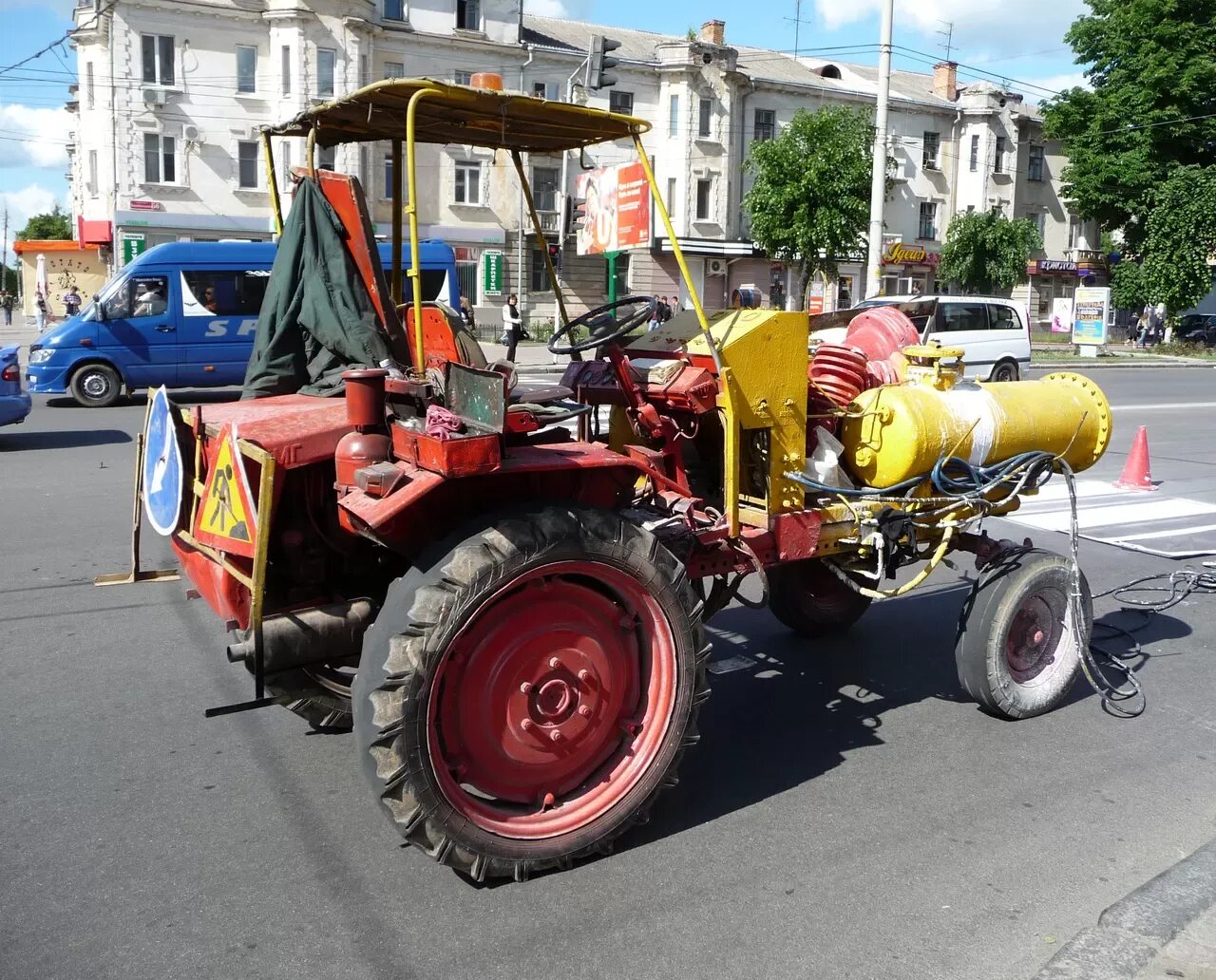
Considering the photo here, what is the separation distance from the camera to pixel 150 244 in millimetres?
36469

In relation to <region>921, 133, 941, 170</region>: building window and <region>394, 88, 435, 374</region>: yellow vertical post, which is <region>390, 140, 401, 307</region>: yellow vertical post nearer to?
<region>394, 88, 435, 374</region>: yellow vertical post

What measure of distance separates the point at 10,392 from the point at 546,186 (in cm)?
3166

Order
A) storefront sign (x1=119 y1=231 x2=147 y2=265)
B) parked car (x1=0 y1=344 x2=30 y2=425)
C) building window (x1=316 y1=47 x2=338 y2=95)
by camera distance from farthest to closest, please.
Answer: building window (x1=316 y1=47 x2=338 y2=95) < storefront sign (x1=119 y1=231 x2=147 y2=265) < parked car (x1=0 y1=344 x2=30 y2=425)

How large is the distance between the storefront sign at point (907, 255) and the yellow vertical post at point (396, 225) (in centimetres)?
4457

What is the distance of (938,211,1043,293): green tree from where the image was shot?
44812mm

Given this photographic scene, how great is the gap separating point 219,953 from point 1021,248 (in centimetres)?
4758

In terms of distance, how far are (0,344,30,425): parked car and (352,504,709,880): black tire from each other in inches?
418

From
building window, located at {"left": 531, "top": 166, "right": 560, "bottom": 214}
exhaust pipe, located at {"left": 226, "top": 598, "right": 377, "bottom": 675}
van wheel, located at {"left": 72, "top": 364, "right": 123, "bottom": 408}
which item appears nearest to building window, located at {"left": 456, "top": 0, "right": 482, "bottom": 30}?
building window, located at {"left": 531, "top": 166, "right": 560, "bottom": 214}

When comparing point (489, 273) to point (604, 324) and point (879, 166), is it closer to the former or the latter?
point (879, 166)

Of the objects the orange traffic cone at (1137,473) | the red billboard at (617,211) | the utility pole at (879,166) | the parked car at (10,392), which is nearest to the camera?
the red billboard at (617,211)

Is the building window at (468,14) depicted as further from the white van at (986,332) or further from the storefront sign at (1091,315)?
the white van at (986,332)

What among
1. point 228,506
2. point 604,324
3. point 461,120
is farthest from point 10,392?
point 228,506

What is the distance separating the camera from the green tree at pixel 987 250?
147 ft

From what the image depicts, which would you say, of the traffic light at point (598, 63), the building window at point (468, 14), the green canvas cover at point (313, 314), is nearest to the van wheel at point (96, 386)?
the traffic light at point (598, 63)
